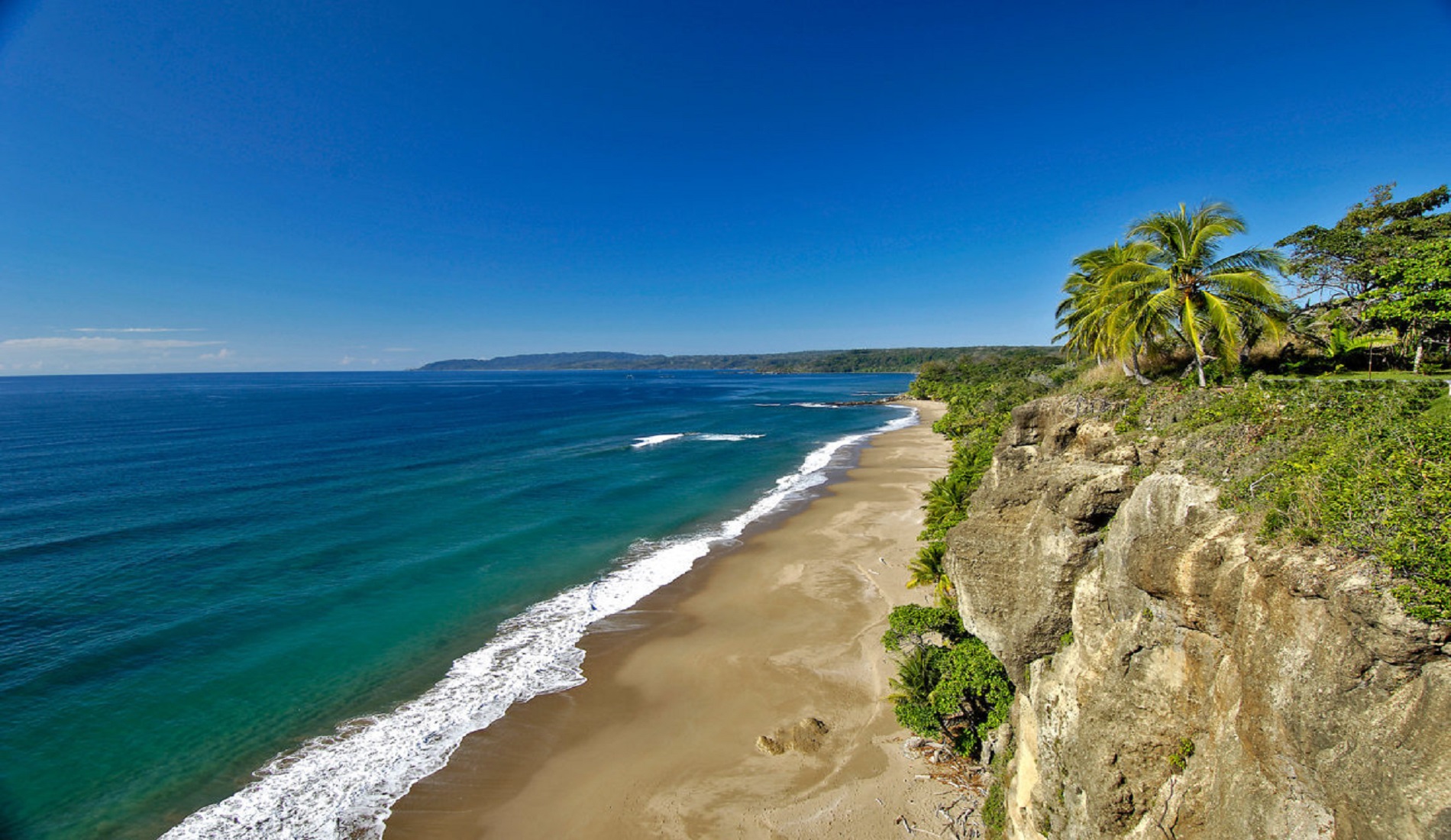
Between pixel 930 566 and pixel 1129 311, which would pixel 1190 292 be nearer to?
pixel 1129 311

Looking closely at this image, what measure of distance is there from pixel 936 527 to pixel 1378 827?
1543 centimetres

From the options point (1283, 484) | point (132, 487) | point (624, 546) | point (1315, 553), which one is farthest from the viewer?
point (132, 487)

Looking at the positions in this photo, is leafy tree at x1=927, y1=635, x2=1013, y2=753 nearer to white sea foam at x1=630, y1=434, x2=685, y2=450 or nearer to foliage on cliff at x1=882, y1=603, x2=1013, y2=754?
foliage on cliff at x1=882, y1=603, x2=1013, y2=754

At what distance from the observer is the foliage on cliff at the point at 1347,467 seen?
4520mm

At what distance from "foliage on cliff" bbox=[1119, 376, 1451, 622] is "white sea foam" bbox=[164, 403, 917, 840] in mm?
15635

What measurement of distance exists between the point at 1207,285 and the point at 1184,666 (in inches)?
410

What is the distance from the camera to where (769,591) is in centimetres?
2164

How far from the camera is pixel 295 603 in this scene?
2069 cm

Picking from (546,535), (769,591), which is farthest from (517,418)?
(769,591)

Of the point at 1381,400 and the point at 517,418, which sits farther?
the point at 517,418

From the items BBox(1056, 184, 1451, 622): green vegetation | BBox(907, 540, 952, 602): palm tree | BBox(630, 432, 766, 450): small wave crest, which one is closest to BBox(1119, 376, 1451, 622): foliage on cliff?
BBox(1056, 184, 1451, 622): green vegetation

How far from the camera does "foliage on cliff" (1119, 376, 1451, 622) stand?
4.52m

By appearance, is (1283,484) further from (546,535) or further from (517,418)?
(517,418)

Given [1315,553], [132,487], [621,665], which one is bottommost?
[621,665]
